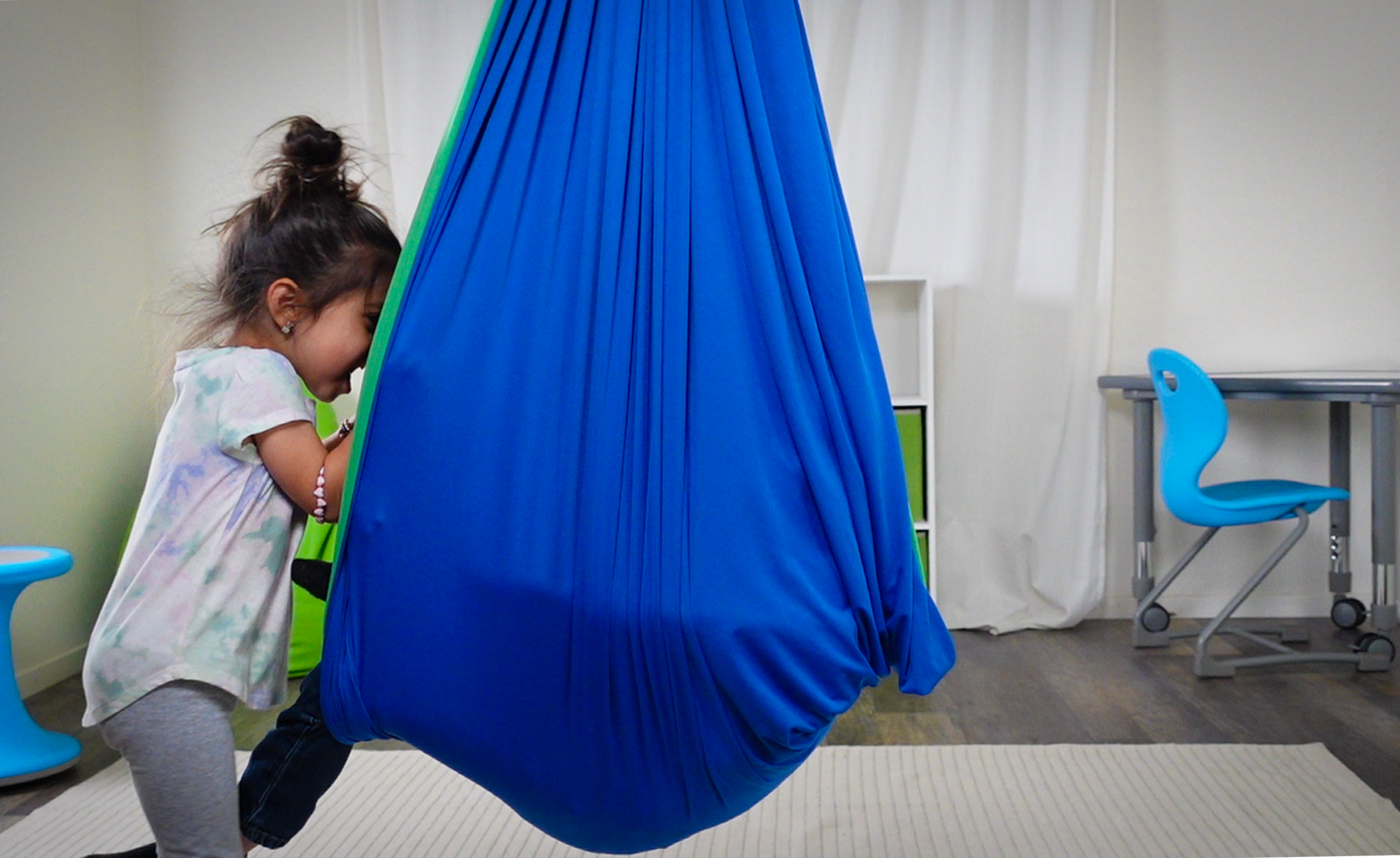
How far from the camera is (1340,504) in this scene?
291 cm

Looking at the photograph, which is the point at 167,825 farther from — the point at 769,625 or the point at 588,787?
the point at 769,625

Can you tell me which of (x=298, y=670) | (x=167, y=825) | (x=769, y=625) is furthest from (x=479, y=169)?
(x=298, y=670)

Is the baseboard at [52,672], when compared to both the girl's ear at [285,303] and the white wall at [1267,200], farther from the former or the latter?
the white wall at [1267,200]

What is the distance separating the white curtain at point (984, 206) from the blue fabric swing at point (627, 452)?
2120mm

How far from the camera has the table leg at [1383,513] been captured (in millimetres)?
2555

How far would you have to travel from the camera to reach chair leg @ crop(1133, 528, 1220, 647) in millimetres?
2910

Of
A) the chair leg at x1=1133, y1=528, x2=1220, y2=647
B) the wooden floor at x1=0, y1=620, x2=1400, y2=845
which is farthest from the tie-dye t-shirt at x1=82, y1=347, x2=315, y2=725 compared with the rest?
the chair leg at x1=1133, y1=528, x2=1220, y2=647

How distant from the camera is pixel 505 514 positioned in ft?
3.22

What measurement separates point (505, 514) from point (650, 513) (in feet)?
0.40

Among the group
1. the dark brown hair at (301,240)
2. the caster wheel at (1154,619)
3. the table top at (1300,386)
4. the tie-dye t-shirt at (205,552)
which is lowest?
the caster wheel at (1154,619)

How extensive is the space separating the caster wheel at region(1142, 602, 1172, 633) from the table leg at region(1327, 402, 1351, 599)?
0.41 m

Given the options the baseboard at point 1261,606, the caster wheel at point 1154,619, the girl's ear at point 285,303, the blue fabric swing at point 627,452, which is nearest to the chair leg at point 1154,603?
the caster wheel at point 1154,619

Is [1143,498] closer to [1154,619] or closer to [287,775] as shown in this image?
[1154,619]

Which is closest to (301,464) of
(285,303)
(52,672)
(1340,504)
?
(285,303)
